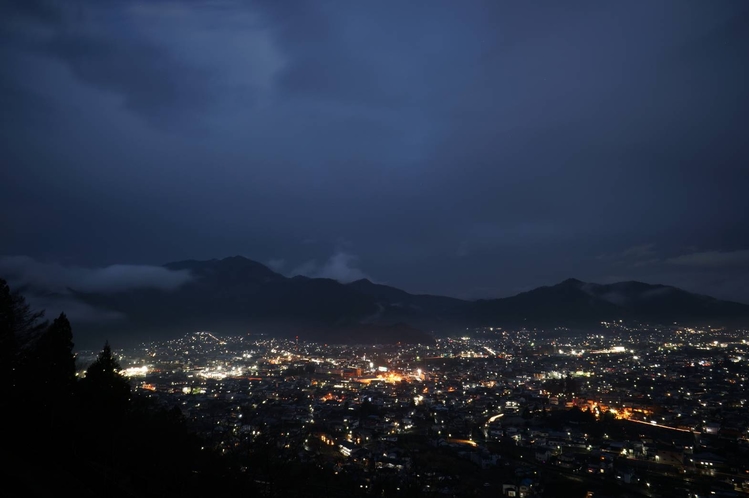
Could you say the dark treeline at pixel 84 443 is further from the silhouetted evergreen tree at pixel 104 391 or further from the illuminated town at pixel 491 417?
the illuminated town at pixel 491 417

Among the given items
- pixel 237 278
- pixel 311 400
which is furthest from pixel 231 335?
pixel 311 400

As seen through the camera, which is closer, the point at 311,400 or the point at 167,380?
the point at 311,400

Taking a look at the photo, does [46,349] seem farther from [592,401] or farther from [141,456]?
[592,401]

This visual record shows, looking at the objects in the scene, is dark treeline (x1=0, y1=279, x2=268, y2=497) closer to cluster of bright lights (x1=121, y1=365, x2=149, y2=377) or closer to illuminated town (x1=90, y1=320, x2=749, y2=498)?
illuminated town (x1=90, y1=320, x2=749, y2=498)

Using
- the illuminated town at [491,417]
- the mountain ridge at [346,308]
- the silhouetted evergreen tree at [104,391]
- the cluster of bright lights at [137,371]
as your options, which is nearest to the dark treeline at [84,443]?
the silhouetted evergreen tree at [104,391]

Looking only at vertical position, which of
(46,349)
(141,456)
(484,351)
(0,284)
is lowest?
(484,351)

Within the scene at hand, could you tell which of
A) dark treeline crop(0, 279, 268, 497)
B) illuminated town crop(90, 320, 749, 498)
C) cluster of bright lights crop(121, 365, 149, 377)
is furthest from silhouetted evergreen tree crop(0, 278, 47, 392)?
cluster of bright lights crop(121, 365, 149, 377)
